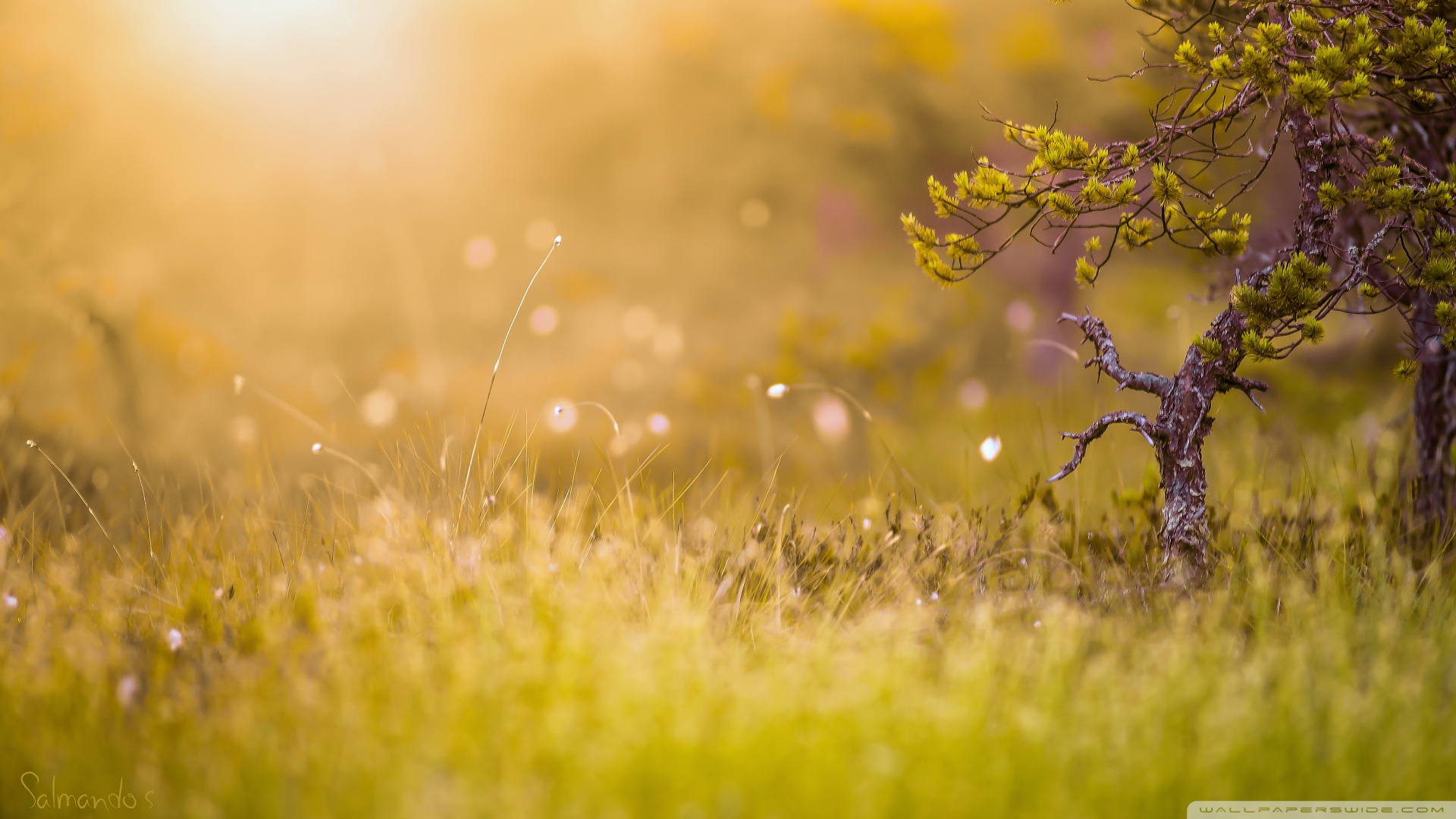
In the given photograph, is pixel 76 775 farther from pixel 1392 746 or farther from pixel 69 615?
pixel 1392 746

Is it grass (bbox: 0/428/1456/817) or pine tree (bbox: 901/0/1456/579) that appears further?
pine tree (bbox: 901/0/1456/579)

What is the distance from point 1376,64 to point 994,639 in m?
2.92

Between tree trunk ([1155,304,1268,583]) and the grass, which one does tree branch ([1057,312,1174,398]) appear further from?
the grass

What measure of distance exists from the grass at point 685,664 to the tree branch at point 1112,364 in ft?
2.54

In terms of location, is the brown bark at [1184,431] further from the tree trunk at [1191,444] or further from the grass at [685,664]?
the grass at [685,664]

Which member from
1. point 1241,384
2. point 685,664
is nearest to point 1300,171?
point 1241,384

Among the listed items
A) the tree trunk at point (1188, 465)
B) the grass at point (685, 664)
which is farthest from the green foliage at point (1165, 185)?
the grass at point (685, 664)

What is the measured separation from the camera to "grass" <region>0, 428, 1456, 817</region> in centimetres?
241

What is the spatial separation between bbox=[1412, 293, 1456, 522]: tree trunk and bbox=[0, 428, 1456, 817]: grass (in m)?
0.83

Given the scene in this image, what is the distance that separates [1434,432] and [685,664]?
480cm

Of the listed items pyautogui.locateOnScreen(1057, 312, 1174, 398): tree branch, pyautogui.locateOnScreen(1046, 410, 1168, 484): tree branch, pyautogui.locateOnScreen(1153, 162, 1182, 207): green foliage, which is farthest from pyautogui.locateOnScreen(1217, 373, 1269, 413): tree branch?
pyautogui.locateOnScreen(1153, 162, 1182, 207): green foliage

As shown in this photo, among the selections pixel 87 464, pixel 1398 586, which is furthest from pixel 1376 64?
pixel 87 464

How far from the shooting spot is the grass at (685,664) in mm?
2412

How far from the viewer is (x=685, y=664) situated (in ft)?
9.10
